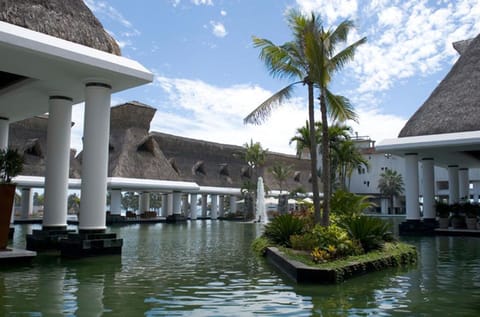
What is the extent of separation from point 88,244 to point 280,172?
1519 inches

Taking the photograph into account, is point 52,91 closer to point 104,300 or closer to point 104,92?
point 104,92

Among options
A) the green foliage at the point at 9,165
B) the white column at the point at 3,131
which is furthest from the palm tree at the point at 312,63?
the white column at the point at 3,131

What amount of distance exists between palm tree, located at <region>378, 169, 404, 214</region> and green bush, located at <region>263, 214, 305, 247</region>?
54.4 metres

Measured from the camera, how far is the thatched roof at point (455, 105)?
19.6 meters

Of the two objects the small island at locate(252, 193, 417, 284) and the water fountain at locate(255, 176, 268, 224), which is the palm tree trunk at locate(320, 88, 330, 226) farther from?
the water fountain at locate(255, 176, 268, 224)

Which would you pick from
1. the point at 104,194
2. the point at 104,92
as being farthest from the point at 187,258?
the point at 104,92

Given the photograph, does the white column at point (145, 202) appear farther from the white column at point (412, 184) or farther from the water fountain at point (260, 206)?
the white column at point (412, 184)

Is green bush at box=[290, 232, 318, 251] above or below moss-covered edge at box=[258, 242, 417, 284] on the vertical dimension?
above

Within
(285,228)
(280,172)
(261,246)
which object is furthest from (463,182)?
(261,246)

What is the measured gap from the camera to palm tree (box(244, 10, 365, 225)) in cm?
1225

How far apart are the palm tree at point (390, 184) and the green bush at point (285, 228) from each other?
54.4m

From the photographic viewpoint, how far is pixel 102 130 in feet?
40.6

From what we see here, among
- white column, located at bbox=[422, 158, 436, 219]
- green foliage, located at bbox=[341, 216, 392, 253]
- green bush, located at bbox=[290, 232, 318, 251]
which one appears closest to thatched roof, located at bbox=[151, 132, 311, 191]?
white column, located at bbox=[422, 158, 436, 219]

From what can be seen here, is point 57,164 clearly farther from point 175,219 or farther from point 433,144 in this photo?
point 175,219
